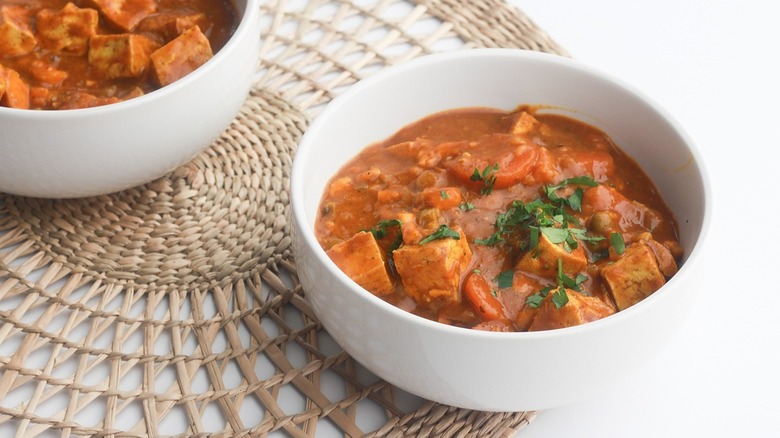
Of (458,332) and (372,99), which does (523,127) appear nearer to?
(372,99)

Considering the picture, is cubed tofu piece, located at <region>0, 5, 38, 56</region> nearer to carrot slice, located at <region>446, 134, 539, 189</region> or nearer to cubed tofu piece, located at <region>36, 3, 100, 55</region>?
cubed tofu piece, located at <region>36, 3, 100, 55</region>

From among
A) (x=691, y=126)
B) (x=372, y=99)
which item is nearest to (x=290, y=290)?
(x=372, y=99)

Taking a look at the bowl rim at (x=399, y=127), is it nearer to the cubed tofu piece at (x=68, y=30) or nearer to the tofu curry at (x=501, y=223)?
the tofu curry at (x=501, y=223)

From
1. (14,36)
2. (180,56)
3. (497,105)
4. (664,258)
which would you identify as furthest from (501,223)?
(14,36)

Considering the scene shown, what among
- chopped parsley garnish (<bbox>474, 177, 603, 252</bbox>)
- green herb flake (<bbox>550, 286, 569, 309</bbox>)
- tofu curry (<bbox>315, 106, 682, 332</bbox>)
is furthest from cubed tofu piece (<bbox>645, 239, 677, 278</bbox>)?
green herb flake (<bbox>550, 286, 569, 309</bbox>)

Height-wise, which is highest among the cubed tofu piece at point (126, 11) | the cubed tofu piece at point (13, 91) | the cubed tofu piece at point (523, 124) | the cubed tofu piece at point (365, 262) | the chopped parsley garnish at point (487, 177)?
the cubed tofu piece at point (523, 124)

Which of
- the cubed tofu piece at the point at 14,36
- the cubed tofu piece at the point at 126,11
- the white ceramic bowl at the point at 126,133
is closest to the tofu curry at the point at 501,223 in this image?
the white ceramic bowl at the point at 126,133

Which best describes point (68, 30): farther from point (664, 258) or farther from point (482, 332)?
point (664, 258)
